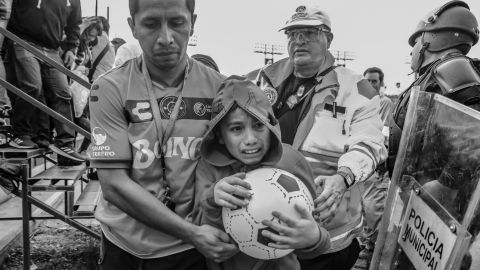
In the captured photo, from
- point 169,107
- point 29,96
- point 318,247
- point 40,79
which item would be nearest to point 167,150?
point 169,107

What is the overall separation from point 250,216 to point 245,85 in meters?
0.53

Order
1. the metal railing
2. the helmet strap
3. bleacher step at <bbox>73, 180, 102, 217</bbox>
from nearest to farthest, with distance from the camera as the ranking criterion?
1. the helmet strap
2. the metal railing
3. bleacher step at <bbox>73, 180, 102, 217</bbox>

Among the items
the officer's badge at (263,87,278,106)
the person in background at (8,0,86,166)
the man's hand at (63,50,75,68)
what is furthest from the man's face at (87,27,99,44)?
the officer's badge at (263,87,278,106)

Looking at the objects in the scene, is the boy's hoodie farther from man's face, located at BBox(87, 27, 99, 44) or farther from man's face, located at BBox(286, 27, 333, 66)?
man's face, located at BBox(87, 27, 99, 44)

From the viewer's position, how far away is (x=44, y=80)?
4879 millimetres

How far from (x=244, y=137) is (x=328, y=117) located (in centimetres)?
88

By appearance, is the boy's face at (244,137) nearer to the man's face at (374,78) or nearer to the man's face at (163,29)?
the man's face at (163,29)

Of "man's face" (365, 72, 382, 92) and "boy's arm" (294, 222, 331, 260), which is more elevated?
"man's face" (365, 72, 382, 92)

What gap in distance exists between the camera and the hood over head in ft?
5.46

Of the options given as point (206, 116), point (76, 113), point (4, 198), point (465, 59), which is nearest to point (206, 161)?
point (206, 116)

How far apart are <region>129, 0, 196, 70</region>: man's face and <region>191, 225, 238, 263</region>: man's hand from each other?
0.66 metres

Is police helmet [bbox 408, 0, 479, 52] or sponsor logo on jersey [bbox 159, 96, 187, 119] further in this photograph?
police helmet [bbox 408, 0, 479, 52]

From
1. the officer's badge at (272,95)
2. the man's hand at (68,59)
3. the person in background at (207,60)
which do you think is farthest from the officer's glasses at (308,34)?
the man's hand at (68,59)

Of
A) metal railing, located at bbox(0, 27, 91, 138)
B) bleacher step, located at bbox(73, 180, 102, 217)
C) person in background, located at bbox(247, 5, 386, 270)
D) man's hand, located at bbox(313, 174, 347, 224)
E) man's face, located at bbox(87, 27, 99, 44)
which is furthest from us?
man's face, located at bbox(87, 27, 99, 44)
